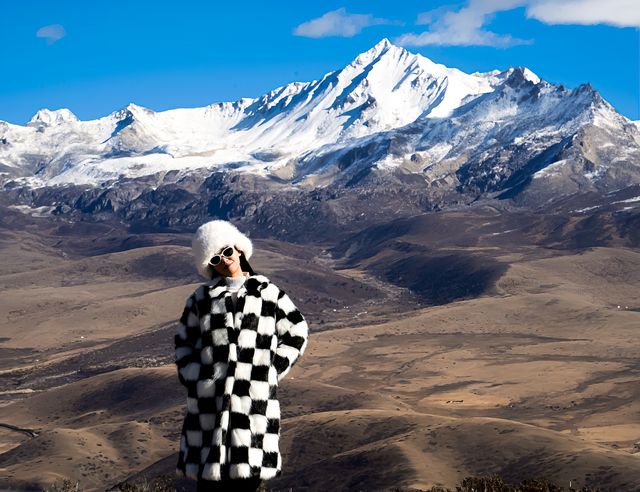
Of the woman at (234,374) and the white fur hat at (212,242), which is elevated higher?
the white fur hat at (212,242)

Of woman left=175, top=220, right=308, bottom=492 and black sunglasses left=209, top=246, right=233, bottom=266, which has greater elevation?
black sunglasses left=209, top=246, right=233, bottom=266

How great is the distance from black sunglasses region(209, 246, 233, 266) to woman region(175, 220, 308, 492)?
0.68 feet

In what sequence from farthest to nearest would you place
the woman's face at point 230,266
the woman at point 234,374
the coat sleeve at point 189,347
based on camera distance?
the woman's face at point 230,266
the coat sleeve at point 189,347
the woman at point 234,374

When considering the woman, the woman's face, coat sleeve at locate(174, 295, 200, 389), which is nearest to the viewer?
the woman

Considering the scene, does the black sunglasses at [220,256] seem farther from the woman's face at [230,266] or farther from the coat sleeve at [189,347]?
the coat sleeve at [189,347]

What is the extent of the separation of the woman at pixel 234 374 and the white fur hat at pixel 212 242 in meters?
0.28

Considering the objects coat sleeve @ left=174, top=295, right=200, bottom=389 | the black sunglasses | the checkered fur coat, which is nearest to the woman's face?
the black sunglasses

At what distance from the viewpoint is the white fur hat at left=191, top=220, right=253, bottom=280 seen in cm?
990

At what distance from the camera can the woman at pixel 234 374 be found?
9.18 m

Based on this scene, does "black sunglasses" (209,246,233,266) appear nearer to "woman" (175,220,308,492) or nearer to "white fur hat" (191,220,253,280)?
"white fur hat" (191,220,253,280)

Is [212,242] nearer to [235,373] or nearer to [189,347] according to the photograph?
[189,347]

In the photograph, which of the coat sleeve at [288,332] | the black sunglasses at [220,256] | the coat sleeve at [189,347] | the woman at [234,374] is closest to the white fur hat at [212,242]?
the black sunglasses at [220,256]

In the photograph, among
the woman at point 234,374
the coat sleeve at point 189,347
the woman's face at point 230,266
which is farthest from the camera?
the woman's face at point 230,266

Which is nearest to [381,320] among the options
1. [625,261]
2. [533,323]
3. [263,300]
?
[533,323]
